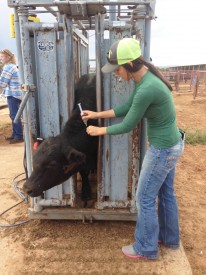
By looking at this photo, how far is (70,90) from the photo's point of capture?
127 inches

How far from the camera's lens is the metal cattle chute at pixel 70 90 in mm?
2973

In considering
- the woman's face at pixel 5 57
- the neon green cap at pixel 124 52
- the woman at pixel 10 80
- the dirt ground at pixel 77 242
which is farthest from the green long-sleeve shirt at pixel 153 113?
the woman's face at pixel 5 57

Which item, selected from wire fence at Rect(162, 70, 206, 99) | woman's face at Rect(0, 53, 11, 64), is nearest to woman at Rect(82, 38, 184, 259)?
woman's face at Rect(0, 53, 11, 64)

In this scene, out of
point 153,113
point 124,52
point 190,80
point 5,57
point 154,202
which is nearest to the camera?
point 124,52

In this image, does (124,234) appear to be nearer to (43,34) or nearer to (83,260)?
(83,260)

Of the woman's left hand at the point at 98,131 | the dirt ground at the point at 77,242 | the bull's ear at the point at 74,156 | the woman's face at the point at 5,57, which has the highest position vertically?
the woman's face at the point at 5,57

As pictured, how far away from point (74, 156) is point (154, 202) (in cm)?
97

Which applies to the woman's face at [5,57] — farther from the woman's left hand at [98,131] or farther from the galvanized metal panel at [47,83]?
the woman's left hand at [98,131]

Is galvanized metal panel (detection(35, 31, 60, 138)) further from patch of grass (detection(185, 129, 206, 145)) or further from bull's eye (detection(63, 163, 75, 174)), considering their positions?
patch of grass (detection(185, 129, 206, 145))

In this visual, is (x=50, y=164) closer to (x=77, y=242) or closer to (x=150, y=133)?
(x=77, y=242)

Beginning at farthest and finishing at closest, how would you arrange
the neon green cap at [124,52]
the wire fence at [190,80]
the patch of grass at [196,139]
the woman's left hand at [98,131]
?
1. the wire fence at [190,80]
2. the patch of grass at [196,139]
3. the woman's left hand at [98,131]
4. the neon green cap at [124,52]

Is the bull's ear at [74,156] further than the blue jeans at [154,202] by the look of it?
Yes

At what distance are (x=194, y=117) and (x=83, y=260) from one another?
31.5 ft

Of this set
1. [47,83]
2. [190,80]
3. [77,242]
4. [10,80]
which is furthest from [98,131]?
[190,80]
